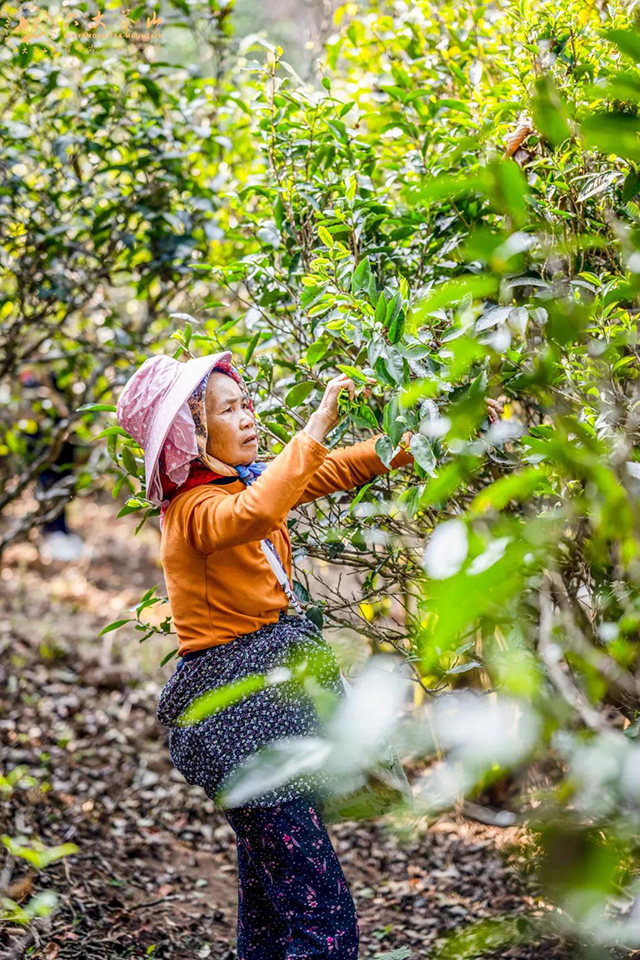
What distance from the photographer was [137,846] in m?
3.50

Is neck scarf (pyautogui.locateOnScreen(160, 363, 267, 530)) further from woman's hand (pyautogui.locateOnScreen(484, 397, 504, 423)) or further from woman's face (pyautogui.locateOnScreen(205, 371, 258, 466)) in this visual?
woman's hand (pyautogui.locateOnScreen(484, 397, 504, 423))

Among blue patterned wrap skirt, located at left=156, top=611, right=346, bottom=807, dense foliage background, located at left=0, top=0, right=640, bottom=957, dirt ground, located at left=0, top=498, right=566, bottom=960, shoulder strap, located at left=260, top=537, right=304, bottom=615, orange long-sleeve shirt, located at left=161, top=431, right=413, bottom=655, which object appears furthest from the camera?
dirt ground, located at left=0, top=498, right=566, bottom=960

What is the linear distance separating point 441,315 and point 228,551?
727 mm

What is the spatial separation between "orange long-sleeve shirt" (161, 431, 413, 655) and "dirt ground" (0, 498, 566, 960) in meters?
0.65

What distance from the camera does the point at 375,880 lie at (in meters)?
3.37

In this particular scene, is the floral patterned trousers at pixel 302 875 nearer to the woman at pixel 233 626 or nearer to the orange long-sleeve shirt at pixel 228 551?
the woman at pixel 233 626

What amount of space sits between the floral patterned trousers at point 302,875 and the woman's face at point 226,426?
Answer: 0.83m

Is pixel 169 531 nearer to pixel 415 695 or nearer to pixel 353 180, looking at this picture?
pixel 353 180

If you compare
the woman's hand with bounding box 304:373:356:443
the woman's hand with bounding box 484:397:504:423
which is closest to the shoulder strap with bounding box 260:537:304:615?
the woman's hand with bounding box 304:373:356:443

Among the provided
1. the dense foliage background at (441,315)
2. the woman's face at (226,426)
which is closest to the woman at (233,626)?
the woman's face at (226,426)

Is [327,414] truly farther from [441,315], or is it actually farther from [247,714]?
[247,714]

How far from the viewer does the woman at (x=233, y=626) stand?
201cm

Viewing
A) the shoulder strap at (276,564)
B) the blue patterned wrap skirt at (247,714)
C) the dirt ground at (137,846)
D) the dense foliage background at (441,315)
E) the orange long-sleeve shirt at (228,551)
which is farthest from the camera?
the dirt ground at (137,846)

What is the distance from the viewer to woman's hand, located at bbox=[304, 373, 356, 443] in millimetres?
1936
